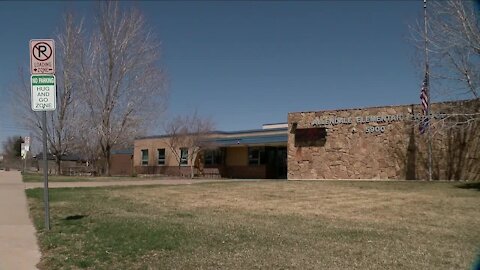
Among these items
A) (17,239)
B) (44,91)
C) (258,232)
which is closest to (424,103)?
(258,232)

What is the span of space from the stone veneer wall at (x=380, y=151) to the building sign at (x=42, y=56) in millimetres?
19349

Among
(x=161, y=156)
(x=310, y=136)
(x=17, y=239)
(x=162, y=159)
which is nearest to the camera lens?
(x=17, y=239)

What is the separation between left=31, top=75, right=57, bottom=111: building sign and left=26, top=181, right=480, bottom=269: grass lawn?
257cm

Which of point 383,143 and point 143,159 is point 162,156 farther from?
point 383,143

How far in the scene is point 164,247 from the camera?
8062 mm

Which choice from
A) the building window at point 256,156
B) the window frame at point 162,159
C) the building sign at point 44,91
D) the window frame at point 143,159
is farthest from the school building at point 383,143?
the window frame at point 143,159

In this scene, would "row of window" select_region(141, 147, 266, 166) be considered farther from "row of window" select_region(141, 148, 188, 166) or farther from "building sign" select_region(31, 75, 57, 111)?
"building sign" select_region(31, 75, 57, 111)

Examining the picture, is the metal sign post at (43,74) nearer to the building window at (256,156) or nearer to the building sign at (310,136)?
the building sign at (310,136)

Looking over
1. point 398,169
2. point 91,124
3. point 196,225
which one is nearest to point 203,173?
point 91,124

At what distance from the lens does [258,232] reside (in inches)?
379

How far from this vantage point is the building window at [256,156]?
44.8 meters

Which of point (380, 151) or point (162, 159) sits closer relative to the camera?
point (380, 151)

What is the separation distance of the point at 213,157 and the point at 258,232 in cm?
3796

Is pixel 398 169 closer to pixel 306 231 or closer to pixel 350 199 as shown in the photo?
pixel 350 199
